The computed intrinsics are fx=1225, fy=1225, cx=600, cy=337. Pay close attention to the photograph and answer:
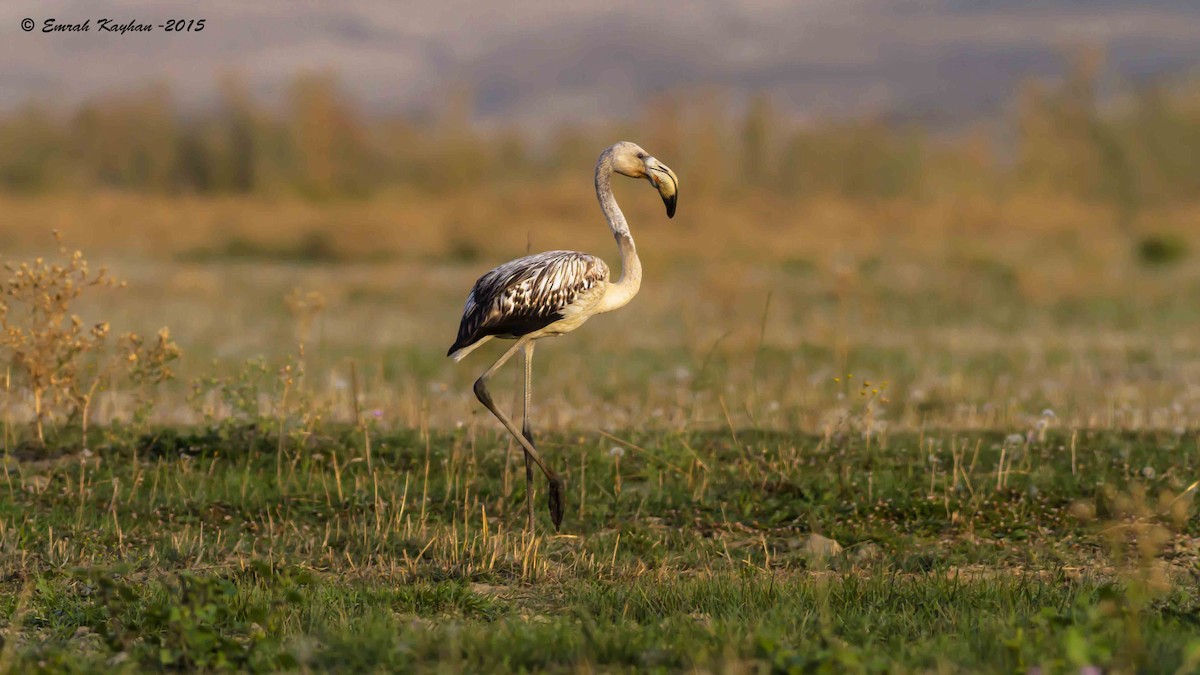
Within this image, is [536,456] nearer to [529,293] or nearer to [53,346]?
[529,293]

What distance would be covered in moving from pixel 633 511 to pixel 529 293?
178 centimetres

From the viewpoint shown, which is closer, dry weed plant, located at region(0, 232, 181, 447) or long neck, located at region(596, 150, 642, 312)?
long neck, located at region(596, 150, 642, 312)

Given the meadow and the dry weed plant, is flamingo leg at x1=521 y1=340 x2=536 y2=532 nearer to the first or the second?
the meadow

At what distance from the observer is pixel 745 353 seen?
50.4 ft

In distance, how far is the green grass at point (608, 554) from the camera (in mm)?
4508

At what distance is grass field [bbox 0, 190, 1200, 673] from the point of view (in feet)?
15.1

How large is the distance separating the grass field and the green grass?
0.9 inches

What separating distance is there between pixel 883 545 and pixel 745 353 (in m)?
8.49

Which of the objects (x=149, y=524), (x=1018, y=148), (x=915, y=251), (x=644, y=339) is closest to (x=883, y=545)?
(x=149, y=524)

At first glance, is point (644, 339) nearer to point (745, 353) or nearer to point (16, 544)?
point (745, 353)

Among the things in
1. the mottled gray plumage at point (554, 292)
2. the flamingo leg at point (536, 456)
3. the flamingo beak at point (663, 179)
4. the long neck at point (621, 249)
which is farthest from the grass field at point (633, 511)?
the flamingo beak at point (663, 179)

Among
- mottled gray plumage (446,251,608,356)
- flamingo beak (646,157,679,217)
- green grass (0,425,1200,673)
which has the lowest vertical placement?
green grass (0,425,1200,673)

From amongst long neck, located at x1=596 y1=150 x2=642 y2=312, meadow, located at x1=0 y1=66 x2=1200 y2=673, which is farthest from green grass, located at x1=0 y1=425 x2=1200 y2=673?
long neck, located at x1=596 y1=150 x2=642 y2=312

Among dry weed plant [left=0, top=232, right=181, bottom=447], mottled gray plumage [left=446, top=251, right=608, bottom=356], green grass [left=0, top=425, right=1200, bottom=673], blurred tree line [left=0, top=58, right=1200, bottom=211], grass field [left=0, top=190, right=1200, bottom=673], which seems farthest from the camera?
blurred tree line [left=0, top=58, right=1200, bottom=211]
